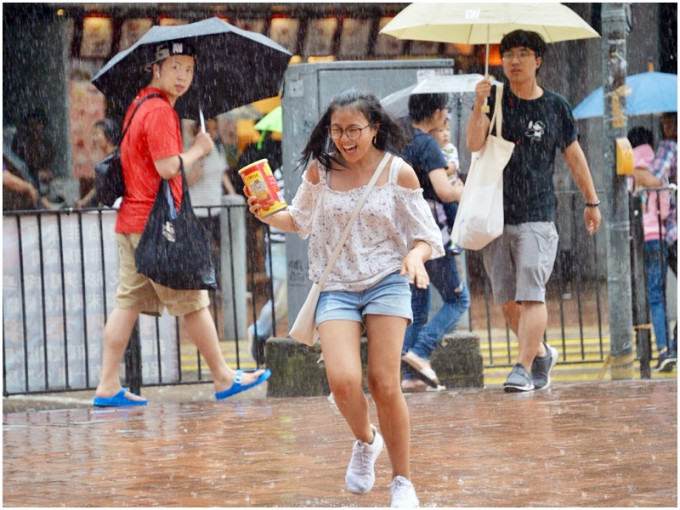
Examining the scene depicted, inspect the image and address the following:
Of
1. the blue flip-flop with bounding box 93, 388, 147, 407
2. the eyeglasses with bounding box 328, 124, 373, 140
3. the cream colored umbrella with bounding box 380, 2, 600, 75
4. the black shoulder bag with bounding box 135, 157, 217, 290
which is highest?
the cream colored umbrella with bounding box 380, 2, 600, 75

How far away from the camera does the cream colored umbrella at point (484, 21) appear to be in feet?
27.7

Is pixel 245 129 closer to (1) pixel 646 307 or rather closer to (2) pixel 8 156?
(2) pixel 8 156

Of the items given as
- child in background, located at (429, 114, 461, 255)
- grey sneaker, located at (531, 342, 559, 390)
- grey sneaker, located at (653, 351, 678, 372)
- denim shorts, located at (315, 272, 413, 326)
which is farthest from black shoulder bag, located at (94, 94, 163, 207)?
grey sneaker, located at (653, 351, 678, 372)

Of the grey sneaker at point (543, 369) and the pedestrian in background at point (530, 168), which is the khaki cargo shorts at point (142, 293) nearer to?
the pedestrian in background at point (530, 168)

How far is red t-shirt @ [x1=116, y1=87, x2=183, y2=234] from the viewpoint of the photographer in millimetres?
8227

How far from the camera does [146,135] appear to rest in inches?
326

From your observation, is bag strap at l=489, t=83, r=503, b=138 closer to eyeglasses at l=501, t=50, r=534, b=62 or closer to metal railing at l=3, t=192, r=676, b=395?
eyeglasses at l=501, t=50, r=534, b=62

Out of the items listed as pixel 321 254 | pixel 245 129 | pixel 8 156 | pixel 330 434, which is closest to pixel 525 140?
pixel 330 434

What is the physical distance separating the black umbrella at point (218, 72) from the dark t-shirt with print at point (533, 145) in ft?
5.89

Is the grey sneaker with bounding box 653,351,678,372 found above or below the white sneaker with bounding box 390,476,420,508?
below

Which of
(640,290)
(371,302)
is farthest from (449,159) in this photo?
(371,302)

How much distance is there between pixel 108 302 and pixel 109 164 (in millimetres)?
1584

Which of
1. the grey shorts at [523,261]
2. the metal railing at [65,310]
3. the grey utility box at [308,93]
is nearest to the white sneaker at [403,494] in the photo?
the grey shorts at [523,261]

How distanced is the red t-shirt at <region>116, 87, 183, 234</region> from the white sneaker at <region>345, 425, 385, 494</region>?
3.30 meters
